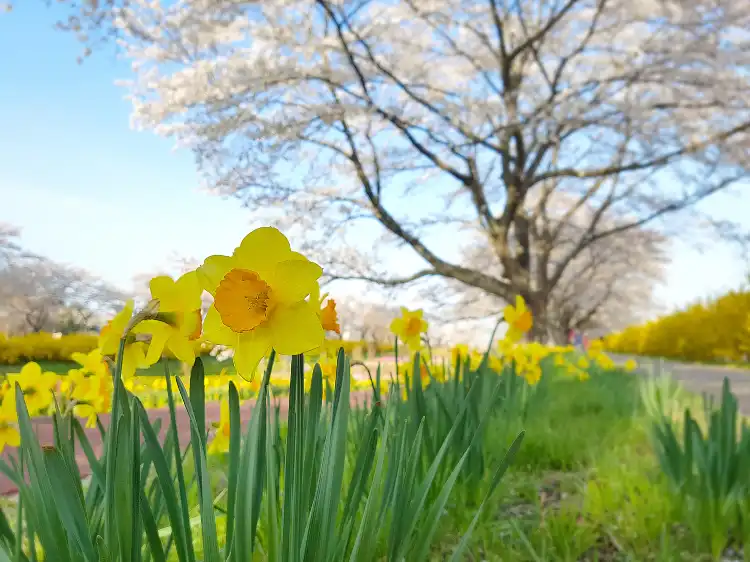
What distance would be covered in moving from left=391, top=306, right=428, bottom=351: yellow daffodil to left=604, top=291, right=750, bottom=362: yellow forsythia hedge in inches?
341

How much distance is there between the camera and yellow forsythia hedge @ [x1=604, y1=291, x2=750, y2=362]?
9.79 metres

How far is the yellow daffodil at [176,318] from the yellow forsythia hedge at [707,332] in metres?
9.81

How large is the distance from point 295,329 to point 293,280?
0.19 ft

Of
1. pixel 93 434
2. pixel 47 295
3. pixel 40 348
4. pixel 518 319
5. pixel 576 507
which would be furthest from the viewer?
pixel 47 295

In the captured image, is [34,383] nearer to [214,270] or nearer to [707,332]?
[214,270]

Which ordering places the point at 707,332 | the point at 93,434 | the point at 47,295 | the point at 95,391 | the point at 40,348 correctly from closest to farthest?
1. the point at 95,391
2. the point at 93,434
3. the point at 707,332
4. the point at 40,348
5. the point at 47,295

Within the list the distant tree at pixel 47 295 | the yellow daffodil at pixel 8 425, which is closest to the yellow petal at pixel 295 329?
the yellow daffodil at pixel 8 425

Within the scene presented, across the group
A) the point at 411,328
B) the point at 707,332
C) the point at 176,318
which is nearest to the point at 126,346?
the point at 176,318

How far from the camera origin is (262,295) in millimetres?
676

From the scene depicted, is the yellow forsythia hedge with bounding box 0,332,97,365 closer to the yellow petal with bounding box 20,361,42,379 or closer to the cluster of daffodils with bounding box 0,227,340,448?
the yellow petal with bounding box 20,361,42,379

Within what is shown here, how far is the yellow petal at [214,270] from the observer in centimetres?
67

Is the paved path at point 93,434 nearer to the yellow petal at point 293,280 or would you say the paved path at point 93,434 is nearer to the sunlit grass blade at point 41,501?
the sunlit grass blade at point 41,501

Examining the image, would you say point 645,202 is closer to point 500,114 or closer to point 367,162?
point 500,114

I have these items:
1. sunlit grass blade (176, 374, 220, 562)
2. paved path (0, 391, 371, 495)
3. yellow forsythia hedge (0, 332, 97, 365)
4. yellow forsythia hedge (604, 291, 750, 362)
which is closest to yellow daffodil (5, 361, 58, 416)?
paved path (0, 391, 371, 495)
